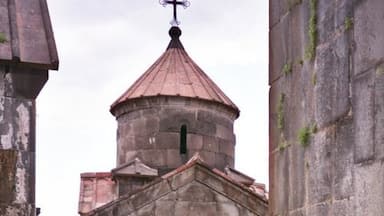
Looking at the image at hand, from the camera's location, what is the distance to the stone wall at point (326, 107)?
3.81 meters

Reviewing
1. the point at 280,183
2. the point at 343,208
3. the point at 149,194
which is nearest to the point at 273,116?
the point at 280,183

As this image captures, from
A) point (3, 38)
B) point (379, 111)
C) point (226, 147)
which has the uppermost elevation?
point (226, 147)

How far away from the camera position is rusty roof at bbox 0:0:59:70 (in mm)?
5174

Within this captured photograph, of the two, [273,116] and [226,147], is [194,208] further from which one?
[273,116]

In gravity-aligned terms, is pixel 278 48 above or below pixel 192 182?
above

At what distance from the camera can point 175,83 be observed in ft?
52.0

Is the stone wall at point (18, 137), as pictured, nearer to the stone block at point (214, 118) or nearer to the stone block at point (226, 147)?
the stone block at point (214, 118)

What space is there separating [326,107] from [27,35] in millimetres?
2211

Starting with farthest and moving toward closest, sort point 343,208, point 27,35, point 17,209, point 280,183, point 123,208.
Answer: point 123,208
point 27,35
point 17,209
point 280,183
point 343,208

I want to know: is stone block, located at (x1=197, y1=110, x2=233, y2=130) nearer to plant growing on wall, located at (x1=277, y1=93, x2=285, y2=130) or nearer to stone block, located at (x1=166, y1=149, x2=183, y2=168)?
stone block, located at (x1=166, y1=149, x2=183, y2=168)

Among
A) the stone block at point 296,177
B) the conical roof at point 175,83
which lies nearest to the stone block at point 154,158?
the conical roof at point 175,83

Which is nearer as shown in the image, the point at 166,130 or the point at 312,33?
the point at 312,33

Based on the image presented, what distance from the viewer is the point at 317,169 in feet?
14.2

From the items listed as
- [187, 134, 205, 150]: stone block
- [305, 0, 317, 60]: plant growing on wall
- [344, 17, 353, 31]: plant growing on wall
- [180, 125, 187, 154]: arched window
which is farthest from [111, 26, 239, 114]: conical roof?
[344, 17, 353, 31]: plant growing on wall
